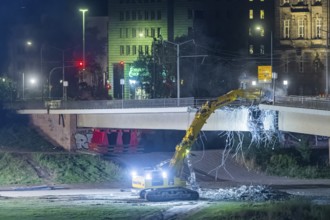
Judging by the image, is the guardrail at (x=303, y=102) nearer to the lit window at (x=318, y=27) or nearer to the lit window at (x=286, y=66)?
the lit window at (x=318, y=27)

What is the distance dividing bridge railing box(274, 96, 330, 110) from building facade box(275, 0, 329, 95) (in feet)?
248

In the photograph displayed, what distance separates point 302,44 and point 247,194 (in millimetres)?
88391

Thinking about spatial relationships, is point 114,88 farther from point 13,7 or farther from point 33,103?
point 33,103

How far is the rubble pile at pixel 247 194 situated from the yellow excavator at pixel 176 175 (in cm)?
390

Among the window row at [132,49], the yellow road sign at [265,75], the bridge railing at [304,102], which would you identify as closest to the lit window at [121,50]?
the window row at [132,49]

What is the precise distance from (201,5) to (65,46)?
1167 inches

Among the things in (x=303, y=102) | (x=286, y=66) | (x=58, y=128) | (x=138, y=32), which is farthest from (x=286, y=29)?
(x=303, y=102)

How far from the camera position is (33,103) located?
4419 inches

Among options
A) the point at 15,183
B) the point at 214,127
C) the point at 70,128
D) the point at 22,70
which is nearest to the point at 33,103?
the point at 70,128

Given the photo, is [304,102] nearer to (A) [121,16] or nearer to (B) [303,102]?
(B) [303,102]

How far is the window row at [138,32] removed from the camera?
169625 mm

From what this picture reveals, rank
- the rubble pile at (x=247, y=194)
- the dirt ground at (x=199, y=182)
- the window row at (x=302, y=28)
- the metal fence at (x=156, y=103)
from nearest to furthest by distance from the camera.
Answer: the dirt ground at (x=199, y=182)
the rubble pile at (x=247, y=194)
the metal fence at (x=156, y=103)
the window row at (x=302, y=28)

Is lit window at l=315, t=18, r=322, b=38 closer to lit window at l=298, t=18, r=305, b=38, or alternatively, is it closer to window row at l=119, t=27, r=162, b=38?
lit window at l=298, t=18, r=305, b=38

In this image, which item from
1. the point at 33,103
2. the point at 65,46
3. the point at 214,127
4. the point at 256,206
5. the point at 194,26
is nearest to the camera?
the point at 256,206
